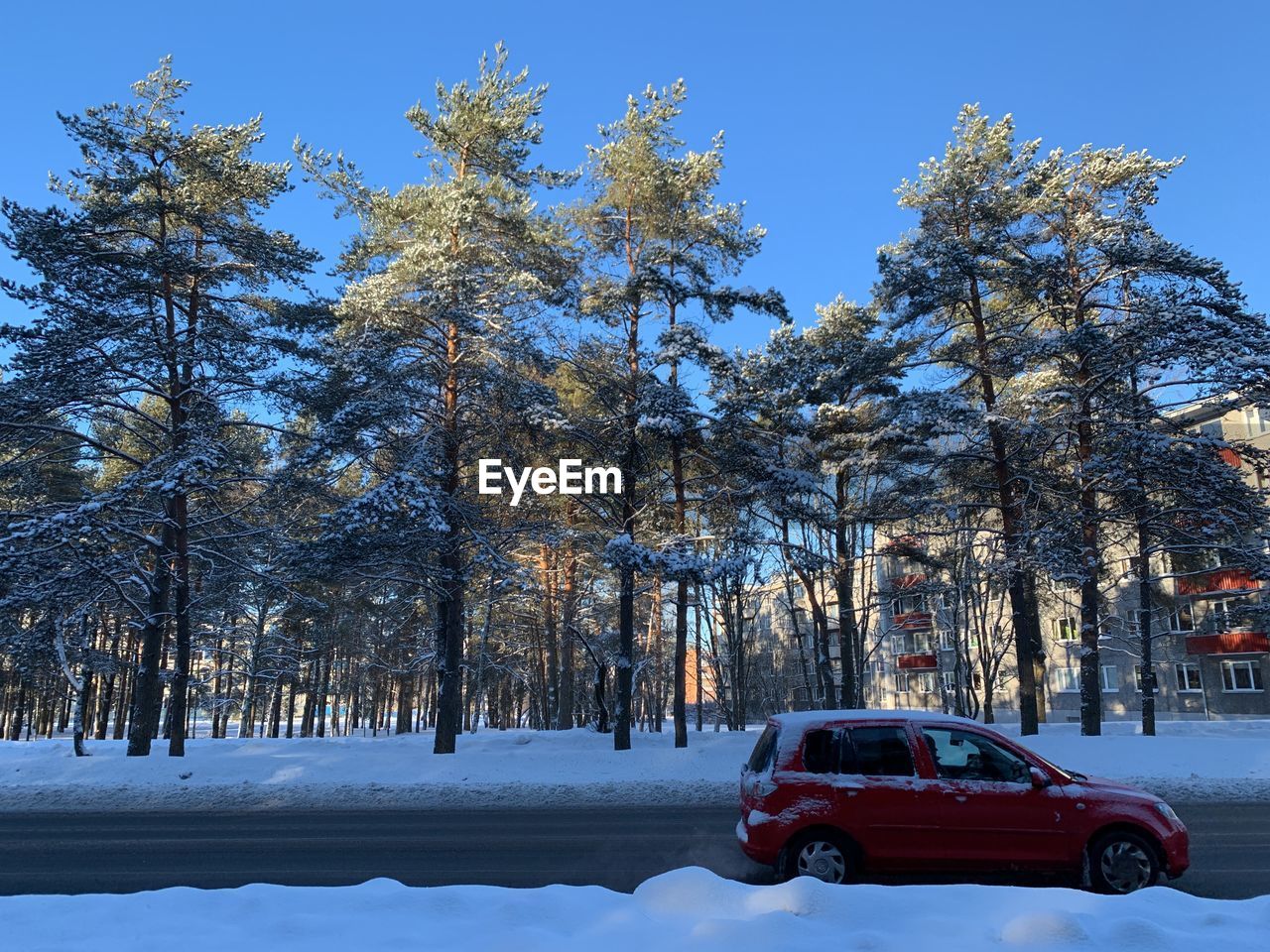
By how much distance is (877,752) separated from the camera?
7898 millimetres

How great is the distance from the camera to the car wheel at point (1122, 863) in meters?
7.31

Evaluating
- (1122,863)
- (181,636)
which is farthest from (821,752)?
(181,636)

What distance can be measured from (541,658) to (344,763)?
84.5ft

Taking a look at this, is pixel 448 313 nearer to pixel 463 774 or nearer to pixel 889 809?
pixel 463 774

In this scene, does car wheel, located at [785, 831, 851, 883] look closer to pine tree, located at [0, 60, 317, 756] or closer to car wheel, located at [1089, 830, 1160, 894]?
car wheel, located at [1089, 830, 1160, 894]

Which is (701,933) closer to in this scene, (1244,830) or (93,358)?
(1244,830)

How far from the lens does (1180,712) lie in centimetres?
4081

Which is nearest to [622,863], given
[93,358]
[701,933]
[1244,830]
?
[701,933]

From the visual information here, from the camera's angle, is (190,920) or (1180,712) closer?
(190,920)

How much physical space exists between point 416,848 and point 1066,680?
46128 millimetres

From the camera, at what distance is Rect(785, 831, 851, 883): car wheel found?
24.8 feet

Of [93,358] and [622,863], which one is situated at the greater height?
[93,358]

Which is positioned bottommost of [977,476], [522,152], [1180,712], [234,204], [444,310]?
[1180,712]

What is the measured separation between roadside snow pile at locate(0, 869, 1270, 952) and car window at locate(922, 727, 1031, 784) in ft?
6.74
